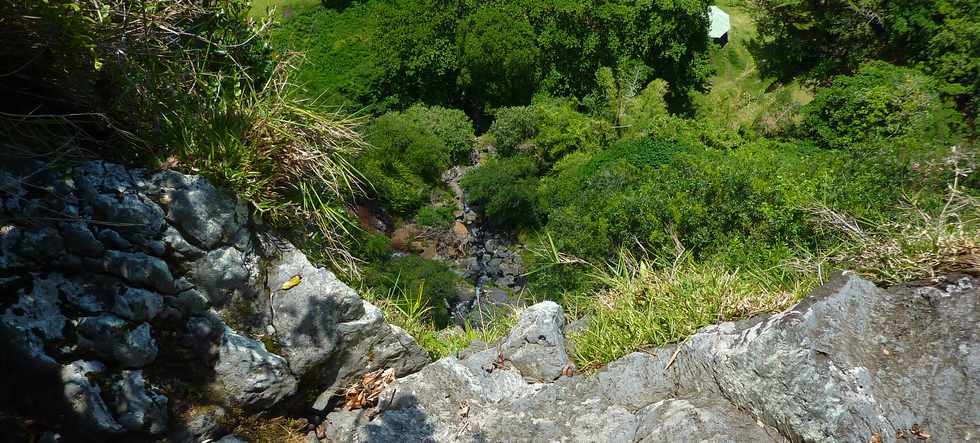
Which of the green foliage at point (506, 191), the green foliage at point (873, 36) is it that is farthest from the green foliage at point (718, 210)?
the green foliage at point (873, 36)

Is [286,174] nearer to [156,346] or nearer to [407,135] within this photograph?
[156,346]

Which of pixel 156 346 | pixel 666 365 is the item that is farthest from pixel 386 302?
pixel 666 365

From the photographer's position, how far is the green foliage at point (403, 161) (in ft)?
61.8

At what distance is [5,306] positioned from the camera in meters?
3.18

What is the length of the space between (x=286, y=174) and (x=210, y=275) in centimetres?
85

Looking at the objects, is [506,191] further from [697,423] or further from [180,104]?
[697,423]

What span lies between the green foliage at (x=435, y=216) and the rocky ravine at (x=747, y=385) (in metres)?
14.7

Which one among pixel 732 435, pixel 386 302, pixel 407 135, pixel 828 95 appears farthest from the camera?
pixel 407 135

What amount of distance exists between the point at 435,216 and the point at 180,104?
15443 mm

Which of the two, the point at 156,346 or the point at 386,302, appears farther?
the point at 386,302

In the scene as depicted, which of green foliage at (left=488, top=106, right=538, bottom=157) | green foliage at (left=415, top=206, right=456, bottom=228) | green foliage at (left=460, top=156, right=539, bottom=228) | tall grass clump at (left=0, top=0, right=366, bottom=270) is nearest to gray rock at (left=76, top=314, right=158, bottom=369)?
tall grass clump at (left=0, top=0, right=366, bottom=270)

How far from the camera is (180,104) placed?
3961mm

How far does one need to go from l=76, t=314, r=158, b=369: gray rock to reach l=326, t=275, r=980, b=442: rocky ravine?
1253 mm

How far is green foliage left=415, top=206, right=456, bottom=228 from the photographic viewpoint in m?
19.3
